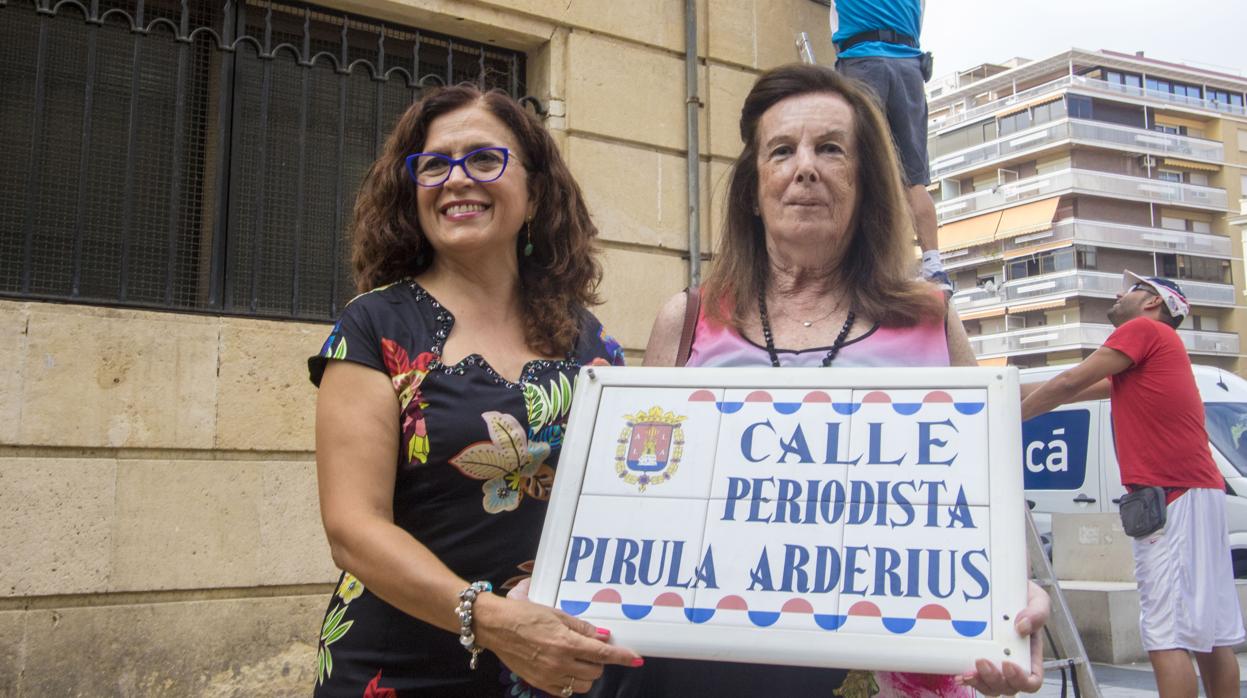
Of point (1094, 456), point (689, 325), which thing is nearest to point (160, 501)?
point (689, 325)

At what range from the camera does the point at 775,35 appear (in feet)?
23.0

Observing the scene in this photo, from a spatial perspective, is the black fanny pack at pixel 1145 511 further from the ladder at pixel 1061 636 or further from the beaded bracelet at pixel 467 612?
the beaded bracelet at pixel 467 612

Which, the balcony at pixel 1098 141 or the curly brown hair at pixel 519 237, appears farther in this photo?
the balcony at pixel 1098 141

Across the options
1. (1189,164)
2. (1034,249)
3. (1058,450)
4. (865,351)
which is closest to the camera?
(865,351)

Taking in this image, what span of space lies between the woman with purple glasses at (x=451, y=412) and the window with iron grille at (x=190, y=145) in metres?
3.18

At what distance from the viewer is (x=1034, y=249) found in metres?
68.4

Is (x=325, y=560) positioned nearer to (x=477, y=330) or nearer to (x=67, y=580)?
(x=67, y=580)

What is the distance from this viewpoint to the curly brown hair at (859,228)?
2295 mm

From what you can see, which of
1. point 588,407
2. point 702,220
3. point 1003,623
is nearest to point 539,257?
point 588,407

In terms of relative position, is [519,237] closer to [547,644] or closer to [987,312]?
[547,644]

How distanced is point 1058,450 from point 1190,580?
5.18 meters

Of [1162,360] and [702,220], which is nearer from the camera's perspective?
[1162,360]

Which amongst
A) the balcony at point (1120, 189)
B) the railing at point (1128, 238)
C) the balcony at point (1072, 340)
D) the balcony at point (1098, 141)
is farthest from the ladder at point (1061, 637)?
the balcony at point (1098, 141)

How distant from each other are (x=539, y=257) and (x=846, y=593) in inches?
46.4
